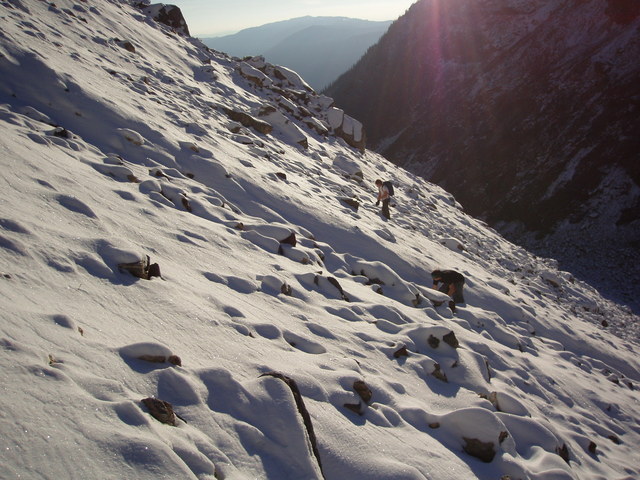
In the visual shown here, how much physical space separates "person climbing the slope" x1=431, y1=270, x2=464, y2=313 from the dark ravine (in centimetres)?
1944

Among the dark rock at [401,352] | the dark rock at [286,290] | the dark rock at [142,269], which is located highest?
the dark rock at [142,269]

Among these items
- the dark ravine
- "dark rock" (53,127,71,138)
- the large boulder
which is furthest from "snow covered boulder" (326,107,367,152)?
the dark ravine

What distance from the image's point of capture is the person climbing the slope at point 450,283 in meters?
8.60

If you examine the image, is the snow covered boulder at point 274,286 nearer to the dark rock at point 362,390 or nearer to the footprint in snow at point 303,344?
the footprint in snow at point 303,344

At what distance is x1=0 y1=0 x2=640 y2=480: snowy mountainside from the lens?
2.42m

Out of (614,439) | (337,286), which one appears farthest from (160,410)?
(614,439)

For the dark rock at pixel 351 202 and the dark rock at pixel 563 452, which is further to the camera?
the dark rock at pixel 351 202

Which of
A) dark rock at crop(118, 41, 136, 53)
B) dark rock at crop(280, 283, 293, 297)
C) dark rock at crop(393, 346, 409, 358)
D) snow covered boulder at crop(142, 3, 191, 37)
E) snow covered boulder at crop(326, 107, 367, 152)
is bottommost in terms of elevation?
dark rock at crop(393, 346, 409, 358)

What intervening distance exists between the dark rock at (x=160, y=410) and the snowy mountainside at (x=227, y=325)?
Answer: 33 millimetres

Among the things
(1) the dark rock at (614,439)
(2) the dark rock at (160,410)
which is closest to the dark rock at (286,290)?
(2) the dark rock at (160,410)

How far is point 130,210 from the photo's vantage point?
5242 millimetres

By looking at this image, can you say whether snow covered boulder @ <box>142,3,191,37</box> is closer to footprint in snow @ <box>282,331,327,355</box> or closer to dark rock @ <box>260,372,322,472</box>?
footprint in snow @ <box>282,331,327,355</box>

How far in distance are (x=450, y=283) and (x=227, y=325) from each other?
20.2ft

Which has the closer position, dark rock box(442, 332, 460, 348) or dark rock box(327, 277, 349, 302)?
dark rock box(442, 332, 460, 348)
